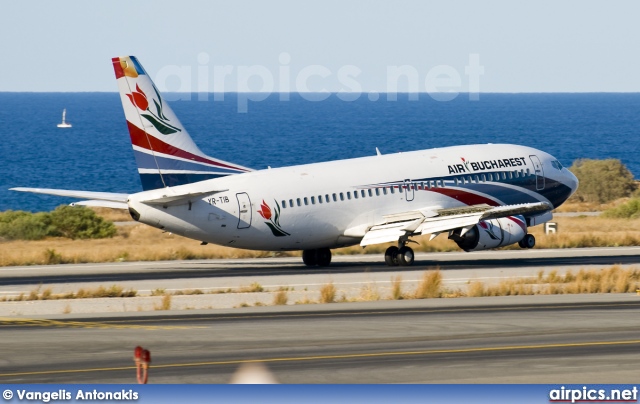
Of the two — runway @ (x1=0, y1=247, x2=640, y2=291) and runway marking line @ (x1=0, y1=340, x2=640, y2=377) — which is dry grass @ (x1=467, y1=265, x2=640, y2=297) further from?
runway marking line @ (x1=0, y1=340, x2=640, y2=377)

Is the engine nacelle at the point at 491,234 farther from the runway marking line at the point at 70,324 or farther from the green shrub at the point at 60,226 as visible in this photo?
the green shrub at the point at 60,226

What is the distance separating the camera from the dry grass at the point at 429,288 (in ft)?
122

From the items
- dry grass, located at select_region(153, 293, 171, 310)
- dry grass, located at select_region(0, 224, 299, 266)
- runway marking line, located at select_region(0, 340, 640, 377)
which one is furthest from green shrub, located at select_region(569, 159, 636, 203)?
runway marking line, located at select_region(0, 340, 640, 377)

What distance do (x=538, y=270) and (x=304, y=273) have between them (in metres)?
8.27

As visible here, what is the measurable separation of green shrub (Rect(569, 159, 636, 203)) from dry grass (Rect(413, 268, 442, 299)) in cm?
6146

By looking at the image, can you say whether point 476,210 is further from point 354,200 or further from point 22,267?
point 22,267

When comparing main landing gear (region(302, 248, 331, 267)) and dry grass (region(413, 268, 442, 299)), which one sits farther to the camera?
main landing gear (region(302, 248, 331, 267))

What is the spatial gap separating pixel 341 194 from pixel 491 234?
18.8 ft

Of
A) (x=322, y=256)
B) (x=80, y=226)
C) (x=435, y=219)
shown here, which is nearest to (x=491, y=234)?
(x=435, y=219)

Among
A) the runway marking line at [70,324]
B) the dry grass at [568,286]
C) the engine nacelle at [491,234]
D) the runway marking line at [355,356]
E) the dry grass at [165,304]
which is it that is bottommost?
the runway marking line at [355,356]

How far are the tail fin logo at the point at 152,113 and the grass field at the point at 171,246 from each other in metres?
10.5

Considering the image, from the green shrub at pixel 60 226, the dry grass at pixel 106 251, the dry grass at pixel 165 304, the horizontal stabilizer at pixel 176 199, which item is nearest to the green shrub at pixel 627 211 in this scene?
the dry grass at pixel 106 251

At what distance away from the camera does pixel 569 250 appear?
54656 millimetres

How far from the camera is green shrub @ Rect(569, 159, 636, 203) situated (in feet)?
322
